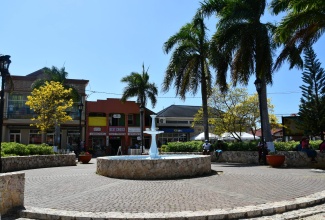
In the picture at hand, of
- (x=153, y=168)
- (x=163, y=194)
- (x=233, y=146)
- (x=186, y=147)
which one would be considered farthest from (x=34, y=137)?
(x=163, y=194)

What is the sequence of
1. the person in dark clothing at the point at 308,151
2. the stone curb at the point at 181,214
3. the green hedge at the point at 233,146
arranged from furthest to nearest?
the green hedge at the point at 233,146
the person in dark clothing at the point at 308,151
the stone curb at the point at 181,214

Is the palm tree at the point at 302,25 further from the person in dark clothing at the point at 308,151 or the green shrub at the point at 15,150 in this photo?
the green shrub at the point at 15,150

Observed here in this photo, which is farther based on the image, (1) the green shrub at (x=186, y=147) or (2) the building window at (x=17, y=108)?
(2) the building window at (x=17, y=108)

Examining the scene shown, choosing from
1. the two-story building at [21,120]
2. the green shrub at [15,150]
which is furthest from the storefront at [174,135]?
the green shrub at [15,150]

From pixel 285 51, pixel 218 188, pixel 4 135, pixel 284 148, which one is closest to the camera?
pixel 218 188

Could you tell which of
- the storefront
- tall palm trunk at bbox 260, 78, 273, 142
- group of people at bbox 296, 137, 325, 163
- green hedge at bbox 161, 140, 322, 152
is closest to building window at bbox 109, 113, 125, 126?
the storefront

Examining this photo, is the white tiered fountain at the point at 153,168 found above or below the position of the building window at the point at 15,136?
below

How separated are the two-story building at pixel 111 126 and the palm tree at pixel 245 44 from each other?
82.8 ft

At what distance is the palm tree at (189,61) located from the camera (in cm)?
2447

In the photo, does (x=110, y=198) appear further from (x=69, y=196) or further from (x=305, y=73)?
(x=305, y=73)

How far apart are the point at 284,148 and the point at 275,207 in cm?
1299

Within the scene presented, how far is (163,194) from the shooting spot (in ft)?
26.6

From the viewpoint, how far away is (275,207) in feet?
21.0

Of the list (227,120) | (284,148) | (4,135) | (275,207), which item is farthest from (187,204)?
(4,135)
